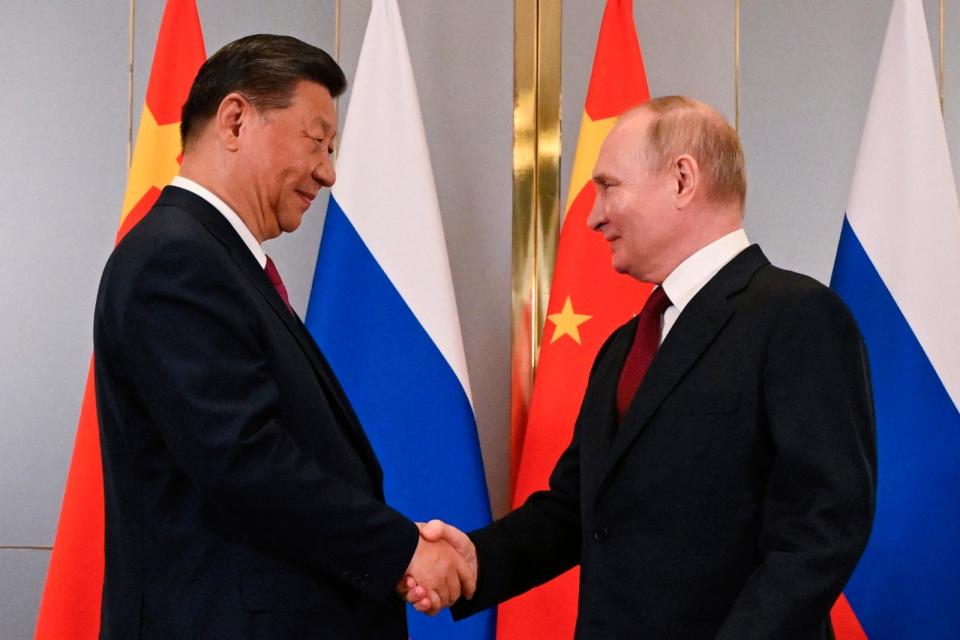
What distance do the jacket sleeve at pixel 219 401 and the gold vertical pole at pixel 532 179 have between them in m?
1.56

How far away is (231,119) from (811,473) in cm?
103

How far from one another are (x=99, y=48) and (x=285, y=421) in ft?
6.69

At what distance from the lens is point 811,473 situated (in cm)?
145

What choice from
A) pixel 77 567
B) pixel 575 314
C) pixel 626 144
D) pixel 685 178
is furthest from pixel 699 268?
pixel 77 567

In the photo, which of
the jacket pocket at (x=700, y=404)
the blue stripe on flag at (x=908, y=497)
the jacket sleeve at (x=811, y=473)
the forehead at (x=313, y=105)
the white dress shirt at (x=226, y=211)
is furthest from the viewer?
the blue stripe on flag at (x=908, y=497)

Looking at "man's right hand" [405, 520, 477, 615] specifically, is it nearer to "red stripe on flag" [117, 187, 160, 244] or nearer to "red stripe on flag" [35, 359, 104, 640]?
"red stripe on flag" [35, 359, 104, 640]

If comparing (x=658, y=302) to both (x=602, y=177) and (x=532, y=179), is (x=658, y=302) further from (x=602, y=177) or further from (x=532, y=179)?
(x=532, y=179)

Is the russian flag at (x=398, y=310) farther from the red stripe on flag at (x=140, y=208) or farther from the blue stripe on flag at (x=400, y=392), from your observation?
the red stripe on flag at (x=140, y=208)

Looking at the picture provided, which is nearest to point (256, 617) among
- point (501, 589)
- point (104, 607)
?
point (104, 607)

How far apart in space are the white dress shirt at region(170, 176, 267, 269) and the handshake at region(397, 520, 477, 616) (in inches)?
20.9

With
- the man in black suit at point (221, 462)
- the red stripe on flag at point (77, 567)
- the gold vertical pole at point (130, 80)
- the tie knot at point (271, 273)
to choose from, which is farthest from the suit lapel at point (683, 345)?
the gold vertical pole at point (130, 80)

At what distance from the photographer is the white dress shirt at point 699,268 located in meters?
1.72

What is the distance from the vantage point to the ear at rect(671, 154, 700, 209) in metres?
1.73

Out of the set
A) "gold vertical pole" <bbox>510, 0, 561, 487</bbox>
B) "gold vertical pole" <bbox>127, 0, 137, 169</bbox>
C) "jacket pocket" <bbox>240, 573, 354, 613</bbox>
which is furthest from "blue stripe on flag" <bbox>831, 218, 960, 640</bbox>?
"gold vertical pole" <bbox>127, 0, 137, 169</bbox>
